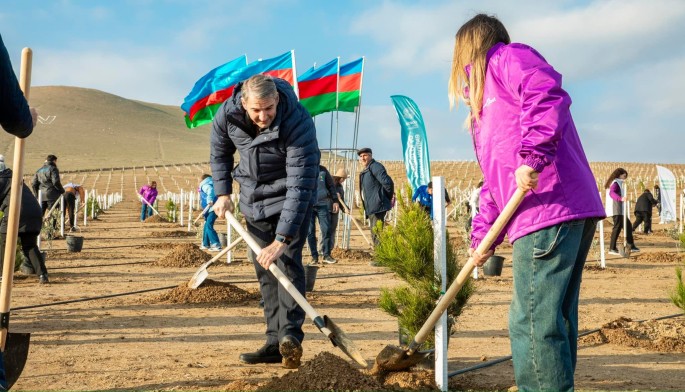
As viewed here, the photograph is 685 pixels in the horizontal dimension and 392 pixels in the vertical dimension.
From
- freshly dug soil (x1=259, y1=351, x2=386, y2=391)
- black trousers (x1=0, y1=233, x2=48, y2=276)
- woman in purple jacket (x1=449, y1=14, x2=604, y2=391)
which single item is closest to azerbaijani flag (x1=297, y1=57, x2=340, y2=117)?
black trousers (x1=0, y1=233, x2=48, y2=276)

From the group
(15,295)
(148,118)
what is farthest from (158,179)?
(148,118)

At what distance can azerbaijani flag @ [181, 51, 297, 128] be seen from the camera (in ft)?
52.1

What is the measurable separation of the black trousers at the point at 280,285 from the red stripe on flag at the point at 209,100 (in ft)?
36.4

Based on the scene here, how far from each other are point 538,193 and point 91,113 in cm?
15585

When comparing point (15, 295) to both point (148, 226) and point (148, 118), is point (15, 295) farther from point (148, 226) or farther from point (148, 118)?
point (148, 118)

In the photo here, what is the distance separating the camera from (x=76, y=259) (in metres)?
14.9

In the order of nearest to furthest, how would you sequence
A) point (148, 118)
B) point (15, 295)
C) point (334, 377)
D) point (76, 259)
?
1. point (334, 377)
2. point (15, 295)
3. point (76, 259)
4. point (148, 118)

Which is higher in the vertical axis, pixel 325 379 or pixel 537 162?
pixel 537 162

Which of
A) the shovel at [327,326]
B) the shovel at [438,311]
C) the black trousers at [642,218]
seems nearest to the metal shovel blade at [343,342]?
the shovel at [327,326]

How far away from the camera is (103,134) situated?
132750mm

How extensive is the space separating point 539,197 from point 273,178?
2519 mm

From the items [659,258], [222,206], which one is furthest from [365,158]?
[222,206]

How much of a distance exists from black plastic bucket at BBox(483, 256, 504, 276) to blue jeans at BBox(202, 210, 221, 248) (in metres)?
6.01

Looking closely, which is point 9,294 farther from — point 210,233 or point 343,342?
point 210,233
